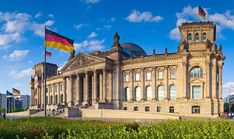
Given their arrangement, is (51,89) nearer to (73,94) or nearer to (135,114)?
(73,94)

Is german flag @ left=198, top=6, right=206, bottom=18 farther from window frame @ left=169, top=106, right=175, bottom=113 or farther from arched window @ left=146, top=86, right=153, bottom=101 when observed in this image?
window frame @ left=169, top=106, right=175, bottom=113

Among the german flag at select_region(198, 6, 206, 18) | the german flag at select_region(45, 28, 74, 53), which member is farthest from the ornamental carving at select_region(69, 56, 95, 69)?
the german flag at select_region(45, 28, 74, 53)

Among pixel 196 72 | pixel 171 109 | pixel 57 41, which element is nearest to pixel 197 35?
pixel 196 72

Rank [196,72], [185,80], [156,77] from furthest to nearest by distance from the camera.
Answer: [156,77]
[196,72]
[185,80]

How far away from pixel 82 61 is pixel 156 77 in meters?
23.6

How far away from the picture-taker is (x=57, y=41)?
51031mm

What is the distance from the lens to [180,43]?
80188mm

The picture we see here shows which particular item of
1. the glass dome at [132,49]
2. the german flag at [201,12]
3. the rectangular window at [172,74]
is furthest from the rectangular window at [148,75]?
the german flag at [201,12]

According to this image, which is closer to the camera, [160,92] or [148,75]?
[160,92]

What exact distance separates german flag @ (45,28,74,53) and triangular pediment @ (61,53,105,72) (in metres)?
36.3

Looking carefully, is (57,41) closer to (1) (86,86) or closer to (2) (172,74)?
(2) (172,74)

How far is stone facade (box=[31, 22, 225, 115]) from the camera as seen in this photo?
7719 cm

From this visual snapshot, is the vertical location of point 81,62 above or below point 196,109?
above

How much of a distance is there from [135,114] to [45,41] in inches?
1145
